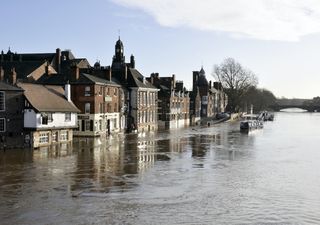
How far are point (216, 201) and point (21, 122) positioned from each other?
29346 mm

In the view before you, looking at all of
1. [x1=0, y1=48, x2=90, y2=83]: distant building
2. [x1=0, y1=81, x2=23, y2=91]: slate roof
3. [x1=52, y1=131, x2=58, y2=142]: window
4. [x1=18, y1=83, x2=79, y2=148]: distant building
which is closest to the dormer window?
[x1=0, y1=81, x2=23, y2=91]: slate roof

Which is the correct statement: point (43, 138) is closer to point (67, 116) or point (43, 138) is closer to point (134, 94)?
point (67, 116)

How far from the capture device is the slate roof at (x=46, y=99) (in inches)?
2083

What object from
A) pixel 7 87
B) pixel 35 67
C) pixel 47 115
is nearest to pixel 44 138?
pixel 47 115

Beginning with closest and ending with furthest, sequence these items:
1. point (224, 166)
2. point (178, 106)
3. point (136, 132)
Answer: point (224, 166) → point (136, 132) → point (178, 106)

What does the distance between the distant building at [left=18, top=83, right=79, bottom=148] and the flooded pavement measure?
2268mm

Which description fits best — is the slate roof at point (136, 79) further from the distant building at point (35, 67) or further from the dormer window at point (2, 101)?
the dormer window at point (2, 101)

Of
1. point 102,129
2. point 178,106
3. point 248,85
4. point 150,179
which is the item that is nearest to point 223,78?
point 248,85

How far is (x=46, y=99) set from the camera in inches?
2176

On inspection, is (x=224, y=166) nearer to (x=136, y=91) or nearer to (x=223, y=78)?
(x=136, y=91)

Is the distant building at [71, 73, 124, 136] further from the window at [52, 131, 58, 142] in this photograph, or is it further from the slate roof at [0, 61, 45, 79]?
the window at [52, 131, 58, 142]

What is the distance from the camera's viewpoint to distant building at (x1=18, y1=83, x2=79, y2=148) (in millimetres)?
51781

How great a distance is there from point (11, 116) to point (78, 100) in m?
15.2

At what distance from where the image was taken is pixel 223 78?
146 meters
